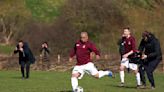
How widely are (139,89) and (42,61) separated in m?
21.6

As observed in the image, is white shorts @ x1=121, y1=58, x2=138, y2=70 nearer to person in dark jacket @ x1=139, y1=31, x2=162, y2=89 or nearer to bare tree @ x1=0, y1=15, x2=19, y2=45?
person in dark jacket @ x1=139, y1=31, x2=162, y2=89

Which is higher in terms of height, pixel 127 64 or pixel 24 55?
pixel 127 64

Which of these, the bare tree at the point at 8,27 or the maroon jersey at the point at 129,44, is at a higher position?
the maroon jersey at the point at 129,44

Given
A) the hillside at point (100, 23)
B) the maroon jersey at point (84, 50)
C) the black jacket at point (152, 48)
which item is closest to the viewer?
the maroon jersey at point (84, 50)

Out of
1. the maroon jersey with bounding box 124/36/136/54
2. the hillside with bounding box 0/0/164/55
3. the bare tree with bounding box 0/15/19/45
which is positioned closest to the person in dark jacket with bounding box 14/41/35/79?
the maroon jersey with bounding box 124/36/136/54

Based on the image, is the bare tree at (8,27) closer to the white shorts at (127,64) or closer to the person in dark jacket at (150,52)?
the white shorts at (127,64)

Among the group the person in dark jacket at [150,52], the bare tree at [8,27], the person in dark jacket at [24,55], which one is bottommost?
the bare tree at [8,27]

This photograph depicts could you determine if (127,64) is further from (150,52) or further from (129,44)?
(150,52)

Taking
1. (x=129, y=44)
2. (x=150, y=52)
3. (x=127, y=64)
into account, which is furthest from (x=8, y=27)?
(x=150, y=52)

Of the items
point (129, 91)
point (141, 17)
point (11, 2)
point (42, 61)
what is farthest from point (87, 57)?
point (11, 2)

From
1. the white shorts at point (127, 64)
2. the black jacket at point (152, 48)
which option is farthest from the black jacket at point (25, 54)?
the black jacket at point (152, 48)

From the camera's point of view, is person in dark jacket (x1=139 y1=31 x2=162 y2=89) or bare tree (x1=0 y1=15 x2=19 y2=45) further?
bare tree (x1=0 y1=15 x2=19 y2=45)

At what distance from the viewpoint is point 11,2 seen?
76.4 meters

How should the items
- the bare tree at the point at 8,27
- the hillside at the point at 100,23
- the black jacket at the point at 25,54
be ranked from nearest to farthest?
the black jacket at the point at 25,54, the hillside at the point at 100,23, the bare tree at the point at 8,27
